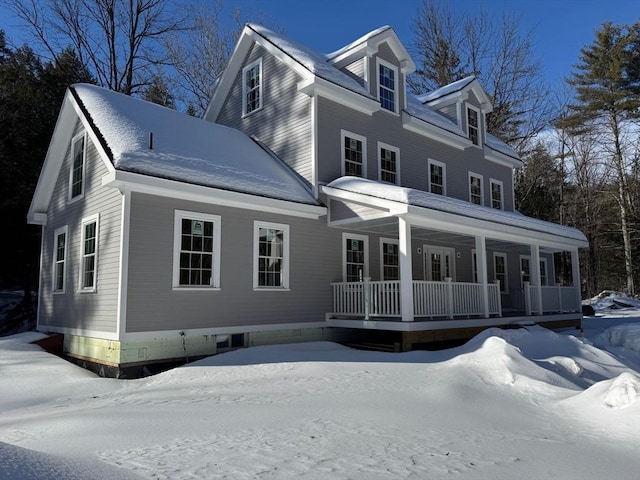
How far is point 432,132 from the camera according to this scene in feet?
52.8

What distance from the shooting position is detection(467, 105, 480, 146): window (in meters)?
18.5

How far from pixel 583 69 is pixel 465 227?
28582mm

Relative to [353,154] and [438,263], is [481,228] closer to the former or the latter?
[438,263]

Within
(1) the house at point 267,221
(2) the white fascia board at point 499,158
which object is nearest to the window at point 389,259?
(1) the house at point 267,221

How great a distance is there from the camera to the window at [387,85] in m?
14.9

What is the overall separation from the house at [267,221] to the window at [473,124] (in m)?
2.08

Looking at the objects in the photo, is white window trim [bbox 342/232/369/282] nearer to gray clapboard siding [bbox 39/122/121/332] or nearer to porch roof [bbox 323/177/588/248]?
porch roof [bbox 323/177/588/248]

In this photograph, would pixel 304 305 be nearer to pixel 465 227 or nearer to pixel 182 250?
pixel 182 250

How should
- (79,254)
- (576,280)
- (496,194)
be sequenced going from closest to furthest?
(79,254)
(576,280)
(496,194)

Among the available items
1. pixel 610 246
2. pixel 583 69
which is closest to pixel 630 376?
pixel 610 246

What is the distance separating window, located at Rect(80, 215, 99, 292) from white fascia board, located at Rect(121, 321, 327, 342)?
6.95 ft

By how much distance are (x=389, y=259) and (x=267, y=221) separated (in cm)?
467

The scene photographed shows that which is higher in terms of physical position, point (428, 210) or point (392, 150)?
point (392, 150)

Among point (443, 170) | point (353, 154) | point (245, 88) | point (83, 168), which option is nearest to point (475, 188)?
point (443, 170)
